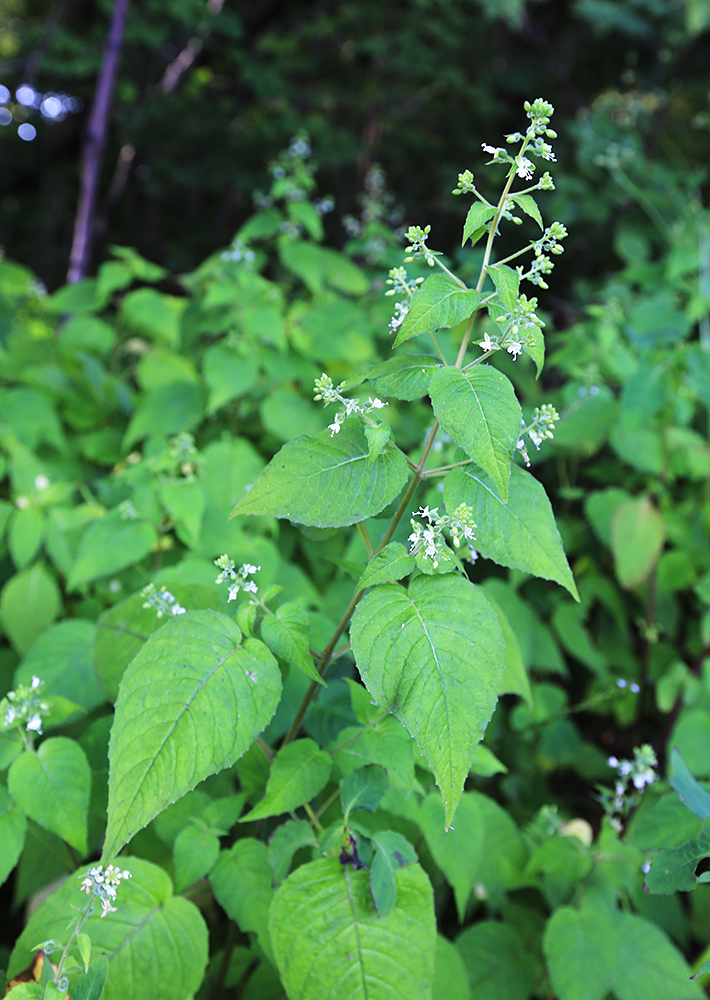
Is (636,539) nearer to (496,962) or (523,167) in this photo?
(496,962)

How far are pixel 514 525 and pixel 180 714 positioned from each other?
672 millimetres

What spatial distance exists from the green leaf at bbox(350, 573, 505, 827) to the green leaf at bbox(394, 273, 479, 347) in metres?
0.44

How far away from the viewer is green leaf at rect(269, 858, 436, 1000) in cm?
117

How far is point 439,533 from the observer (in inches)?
46.0

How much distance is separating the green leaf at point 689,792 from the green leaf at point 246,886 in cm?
86

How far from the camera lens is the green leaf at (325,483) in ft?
3.74

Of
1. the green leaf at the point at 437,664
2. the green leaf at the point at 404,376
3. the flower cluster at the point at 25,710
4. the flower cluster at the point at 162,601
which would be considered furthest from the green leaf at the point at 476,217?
the flower cluster at the point at 25,710

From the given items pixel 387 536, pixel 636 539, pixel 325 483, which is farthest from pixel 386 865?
pixel 636 539

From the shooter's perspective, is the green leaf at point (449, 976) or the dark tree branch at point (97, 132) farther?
the dark tree branch at point (97, 132)

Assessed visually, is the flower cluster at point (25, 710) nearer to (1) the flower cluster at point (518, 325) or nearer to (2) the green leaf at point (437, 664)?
(2) the green leaf at point (437, 664)

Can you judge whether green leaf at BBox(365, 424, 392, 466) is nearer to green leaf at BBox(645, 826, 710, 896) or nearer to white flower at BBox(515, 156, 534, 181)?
white flower at BBox(515, 156, 534, 181)

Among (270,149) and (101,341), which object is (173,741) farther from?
(270,149)

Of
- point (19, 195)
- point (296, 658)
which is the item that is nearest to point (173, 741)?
point (296, 658)

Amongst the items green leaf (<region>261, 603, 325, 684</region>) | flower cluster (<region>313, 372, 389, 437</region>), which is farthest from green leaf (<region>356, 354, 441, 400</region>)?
green leaf (<region>261, 603, 325, 684</region>)
